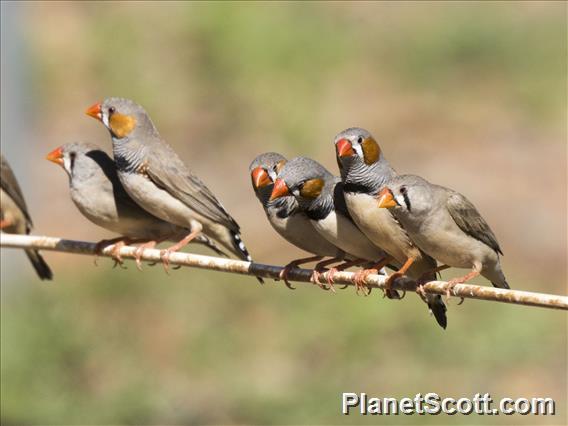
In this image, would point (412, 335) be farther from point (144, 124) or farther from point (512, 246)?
point (144, 124)

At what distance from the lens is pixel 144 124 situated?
7512 millimetres

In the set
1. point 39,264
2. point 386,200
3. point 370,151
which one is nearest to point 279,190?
point 370,151

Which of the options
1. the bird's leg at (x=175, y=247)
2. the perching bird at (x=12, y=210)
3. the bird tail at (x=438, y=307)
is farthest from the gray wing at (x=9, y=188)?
the bird tail at (x=438, y=307)

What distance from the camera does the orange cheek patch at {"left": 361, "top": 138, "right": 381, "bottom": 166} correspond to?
6.24 metres

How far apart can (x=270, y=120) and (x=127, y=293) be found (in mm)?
3658

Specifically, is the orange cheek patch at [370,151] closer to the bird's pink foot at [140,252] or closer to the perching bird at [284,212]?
the perching bird at [284,212]

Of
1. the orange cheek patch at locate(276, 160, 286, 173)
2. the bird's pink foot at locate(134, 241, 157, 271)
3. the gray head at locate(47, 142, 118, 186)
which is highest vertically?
the gray head at locate(47, 142, 118, 186)

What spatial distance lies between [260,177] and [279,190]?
32 cm

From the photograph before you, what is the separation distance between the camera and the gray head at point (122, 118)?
744cm

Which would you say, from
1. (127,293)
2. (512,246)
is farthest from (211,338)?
(512,246)

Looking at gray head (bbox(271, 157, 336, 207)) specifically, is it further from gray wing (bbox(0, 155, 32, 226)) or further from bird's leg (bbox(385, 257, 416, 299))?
gray wing (bbox(0, 155, 32, 226))

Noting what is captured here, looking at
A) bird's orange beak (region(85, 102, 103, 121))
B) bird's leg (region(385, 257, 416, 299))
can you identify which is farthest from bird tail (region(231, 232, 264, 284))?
bird's leg (region(385, 257, 416, 299))

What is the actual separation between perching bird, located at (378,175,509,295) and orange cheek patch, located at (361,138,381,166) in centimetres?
18

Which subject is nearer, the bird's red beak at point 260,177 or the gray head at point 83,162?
the bird's red beak at point 260,177
